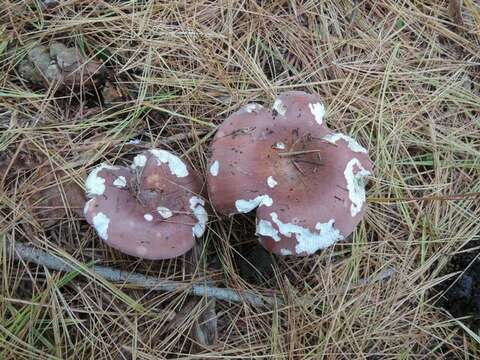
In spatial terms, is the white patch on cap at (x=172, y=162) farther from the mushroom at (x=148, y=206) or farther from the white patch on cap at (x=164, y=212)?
the white patch on cap at (x=164, y=212)

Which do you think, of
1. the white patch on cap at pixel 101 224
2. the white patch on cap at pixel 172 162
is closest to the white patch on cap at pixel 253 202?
the white patch on cap at pixel 172 162

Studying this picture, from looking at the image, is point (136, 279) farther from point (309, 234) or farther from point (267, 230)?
point (309, 234)

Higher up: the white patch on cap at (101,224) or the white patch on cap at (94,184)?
the white patch on cap at (94,184)

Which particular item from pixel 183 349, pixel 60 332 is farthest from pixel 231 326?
pixel 60 332

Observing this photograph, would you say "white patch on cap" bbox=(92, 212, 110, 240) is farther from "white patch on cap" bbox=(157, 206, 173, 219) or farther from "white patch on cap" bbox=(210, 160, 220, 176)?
"white patch on cap" bbox=(210, 160, 220, 176)

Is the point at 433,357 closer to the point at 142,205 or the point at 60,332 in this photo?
the point at 142,205

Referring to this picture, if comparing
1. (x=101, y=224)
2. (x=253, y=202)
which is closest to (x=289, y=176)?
Answer: (x=253, y=202)
